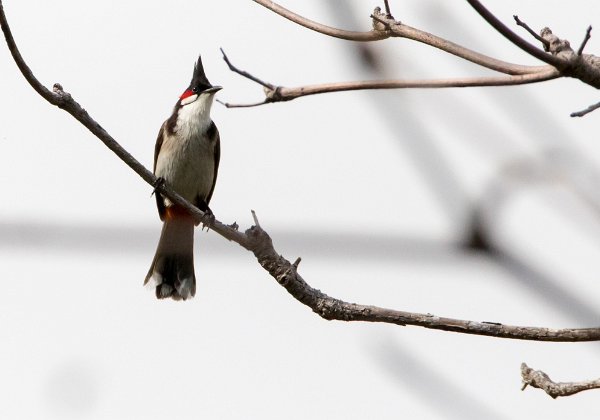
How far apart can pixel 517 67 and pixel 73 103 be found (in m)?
2.13

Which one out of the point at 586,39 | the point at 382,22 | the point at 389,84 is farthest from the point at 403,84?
the point at 382,22

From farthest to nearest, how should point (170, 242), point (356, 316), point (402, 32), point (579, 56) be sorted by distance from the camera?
point (170, 242)
point (356, 316)
point (402, 32)
point (579, 56)

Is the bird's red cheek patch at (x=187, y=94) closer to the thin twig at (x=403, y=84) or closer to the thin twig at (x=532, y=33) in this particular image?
the thin twig at (x=403, y=84)

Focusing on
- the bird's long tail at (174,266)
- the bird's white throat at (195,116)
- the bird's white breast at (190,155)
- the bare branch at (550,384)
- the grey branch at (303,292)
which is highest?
the bird's white throat at (195,116)

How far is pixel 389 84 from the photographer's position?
1.31 meters

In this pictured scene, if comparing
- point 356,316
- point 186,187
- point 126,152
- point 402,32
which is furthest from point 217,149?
point 402,32

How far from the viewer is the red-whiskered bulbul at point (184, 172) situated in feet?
22.4

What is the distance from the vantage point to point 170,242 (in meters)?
7.47

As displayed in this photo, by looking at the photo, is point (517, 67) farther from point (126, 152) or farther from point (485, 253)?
point (126, 152)

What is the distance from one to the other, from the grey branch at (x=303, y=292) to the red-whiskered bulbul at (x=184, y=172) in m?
2.51

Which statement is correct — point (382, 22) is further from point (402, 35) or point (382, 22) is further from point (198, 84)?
point (198, 84)

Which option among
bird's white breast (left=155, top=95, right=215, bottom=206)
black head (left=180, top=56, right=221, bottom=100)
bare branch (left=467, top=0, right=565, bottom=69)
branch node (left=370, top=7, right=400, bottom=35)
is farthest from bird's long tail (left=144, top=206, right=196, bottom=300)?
bare branch (left=467, top=0, right=565, bottom=69)

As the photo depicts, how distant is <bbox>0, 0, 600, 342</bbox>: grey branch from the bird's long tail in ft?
10.3

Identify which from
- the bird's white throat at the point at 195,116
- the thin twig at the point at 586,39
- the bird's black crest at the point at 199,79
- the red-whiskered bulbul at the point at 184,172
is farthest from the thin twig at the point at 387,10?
the bird's black crest at the point at 199,79
